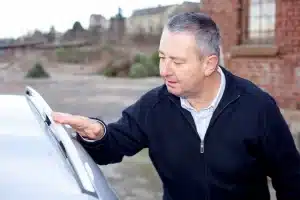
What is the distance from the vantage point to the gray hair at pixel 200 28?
2410 mm

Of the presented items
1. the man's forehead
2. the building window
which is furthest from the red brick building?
the man's forehead

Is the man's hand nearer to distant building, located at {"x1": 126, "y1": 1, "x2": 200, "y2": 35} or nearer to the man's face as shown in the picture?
the man's face

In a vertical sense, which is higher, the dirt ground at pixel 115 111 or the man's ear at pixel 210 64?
the man's ear at pixel 210 64

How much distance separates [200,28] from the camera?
243 centimetres

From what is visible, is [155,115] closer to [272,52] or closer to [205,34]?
[205,34]

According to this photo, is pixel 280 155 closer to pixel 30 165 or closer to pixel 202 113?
pixel 202 113

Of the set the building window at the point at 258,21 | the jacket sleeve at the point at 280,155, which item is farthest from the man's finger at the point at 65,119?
the building window at the point at 258,21

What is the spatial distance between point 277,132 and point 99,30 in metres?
43.5

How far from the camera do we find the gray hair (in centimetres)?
241

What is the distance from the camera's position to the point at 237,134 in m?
2.45

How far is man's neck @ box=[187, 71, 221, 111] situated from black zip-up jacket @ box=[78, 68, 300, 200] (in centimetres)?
6

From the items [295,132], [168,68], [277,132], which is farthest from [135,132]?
[295,132]

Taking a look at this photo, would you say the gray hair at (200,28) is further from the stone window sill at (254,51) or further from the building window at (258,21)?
the building window at (258,21)

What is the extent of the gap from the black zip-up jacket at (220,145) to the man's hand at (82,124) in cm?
4
